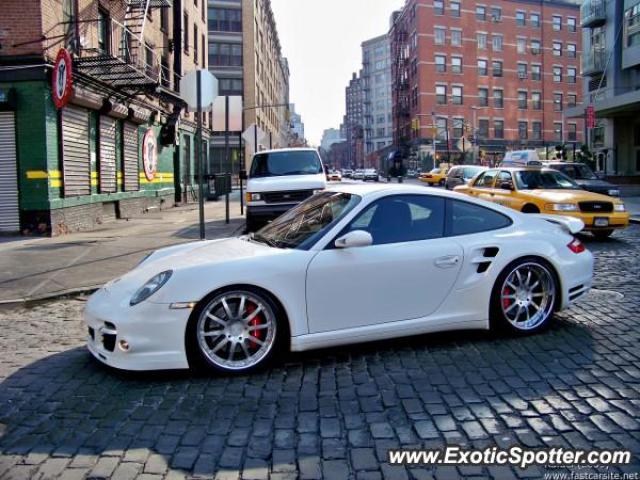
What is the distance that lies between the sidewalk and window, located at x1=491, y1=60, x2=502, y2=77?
206 ft

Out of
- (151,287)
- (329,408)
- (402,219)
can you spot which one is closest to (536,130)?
(402,219)

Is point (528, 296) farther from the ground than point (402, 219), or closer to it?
closer to it

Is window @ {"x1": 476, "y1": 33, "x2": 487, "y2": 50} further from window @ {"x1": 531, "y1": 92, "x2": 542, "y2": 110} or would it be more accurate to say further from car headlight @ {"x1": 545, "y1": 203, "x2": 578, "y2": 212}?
car headlight @ {"x1": 545, "y1": 203, "x2": 578, "y2": 212}

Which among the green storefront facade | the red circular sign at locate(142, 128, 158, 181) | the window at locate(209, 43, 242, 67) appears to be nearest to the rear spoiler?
the green storefront facade

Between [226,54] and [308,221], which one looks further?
[226,54]

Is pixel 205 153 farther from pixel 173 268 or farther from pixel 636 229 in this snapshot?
pixel 173 268

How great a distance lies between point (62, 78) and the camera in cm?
1240

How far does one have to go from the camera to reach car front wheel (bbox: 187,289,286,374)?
4262 millimetres

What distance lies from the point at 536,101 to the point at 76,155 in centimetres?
6920

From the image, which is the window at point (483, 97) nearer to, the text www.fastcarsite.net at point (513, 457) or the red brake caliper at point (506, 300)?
the red brake caliper at point (506, 300)

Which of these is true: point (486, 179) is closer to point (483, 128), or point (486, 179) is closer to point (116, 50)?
point (116, 50)

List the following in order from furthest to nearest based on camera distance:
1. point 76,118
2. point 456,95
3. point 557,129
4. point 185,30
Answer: point 557,129 < point 456,95 < point 185,30 < point 76,118

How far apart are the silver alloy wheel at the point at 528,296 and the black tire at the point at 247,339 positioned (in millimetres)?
1956

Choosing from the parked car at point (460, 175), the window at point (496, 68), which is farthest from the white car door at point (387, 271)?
the window at point (496, 68)
